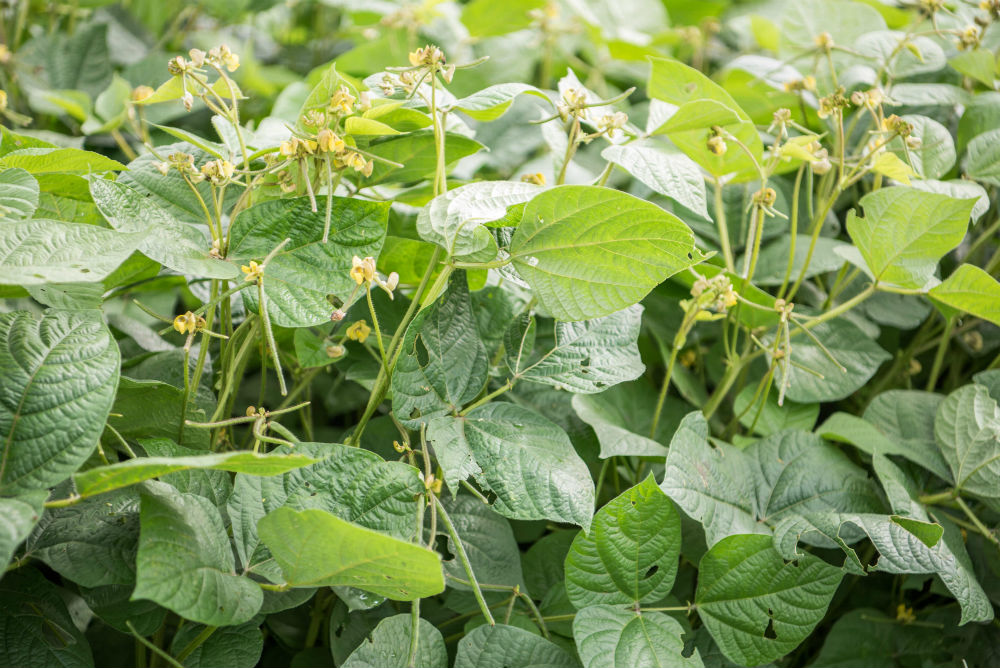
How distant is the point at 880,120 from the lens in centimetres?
70

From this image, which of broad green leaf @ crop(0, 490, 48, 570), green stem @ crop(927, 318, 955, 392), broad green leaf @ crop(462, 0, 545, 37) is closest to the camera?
broad green leaf @ crop(0, 490, 48, 570)

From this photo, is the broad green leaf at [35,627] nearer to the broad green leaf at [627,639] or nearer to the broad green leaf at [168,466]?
the broad green leaf at [168,466]

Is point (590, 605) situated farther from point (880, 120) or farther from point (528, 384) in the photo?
point (880, 120)

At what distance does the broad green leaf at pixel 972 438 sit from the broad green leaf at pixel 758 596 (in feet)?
0.69

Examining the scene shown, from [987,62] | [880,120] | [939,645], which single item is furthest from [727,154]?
[939,645]

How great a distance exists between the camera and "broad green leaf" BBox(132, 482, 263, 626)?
0.46m

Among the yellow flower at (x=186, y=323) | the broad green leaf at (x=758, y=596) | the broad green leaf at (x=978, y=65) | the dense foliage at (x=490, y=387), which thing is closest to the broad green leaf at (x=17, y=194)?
the dense foliage at (x=490, y=387)

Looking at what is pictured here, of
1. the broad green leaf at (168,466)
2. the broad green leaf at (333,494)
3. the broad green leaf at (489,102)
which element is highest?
the broad green leaf at (489,102)

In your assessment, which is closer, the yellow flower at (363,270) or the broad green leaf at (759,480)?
the yellow flower at (363,270)

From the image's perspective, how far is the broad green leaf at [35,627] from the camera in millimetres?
556

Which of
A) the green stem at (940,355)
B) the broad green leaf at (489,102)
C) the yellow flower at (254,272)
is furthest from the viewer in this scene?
the green stem at (940,355)

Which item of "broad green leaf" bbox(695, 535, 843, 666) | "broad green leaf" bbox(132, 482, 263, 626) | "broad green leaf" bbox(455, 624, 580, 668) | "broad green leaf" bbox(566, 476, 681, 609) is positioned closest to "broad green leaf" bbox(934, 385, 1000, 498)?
"broad green leaf" bbox(695, 535, 843, 666)

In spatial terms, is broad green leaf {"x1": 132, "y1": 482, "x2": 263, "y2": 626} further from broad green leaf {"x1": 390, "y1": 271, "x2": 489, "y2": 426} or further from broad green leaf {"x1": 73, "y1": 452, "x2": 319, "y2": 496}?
broad green leaf {"x1": 390, "y1": 271, "x2": 489, "y2": 426}

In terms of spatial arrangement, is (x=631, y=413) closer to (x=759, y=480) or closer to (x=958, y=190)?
(x=759, y=480)
